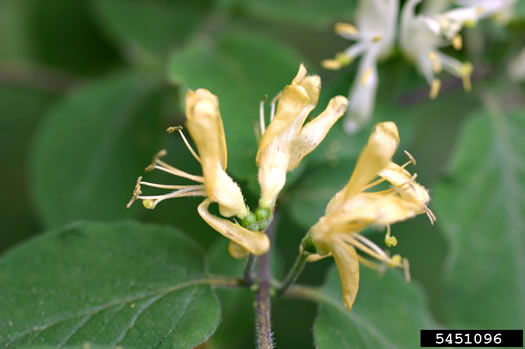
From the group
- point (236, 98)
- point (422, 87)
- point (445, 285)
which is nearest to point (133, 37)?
point (236, 98)

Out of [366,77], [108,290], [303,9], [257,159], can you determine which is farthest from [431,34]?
[108,290]

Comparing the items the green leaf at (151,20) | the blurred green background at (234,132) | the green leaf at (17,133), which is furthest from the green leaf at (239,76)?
the green leaf at (17,133)

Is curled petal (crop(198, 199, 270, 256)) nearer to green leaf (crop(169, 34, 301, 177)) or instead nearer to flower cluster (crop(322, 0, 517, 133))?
green leaf (crop(169, 34, 301, 177))

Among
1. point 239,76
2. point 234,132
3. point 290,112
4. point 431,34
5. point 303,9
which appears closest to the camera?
point 290,112

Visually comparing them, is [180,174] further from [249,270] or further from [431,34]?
[431,34]

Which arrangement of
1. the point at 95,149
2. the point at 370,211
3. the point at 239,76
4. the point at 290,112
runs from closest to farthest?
the point at 370,211, the point at 290,112, the point at 239,76, the point at 95,149

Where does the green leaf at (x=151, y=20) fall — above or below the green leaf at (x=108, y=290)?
above

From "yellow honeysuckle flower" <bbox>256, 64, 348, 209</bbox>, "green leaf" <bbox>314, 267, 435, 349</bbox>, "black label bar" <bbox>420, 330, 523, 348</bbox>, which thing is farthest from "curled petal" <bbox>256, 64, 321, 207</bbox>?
"black label bar" <bbox>420, 330, 523, 348</bbox>

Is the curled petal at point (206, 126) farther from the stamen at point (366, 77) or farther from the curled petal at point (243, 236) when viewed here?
the stamen at point (366, 77)
